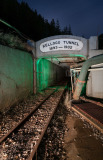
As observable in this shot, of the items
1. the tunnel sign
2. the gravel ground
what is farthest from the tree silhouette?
the gravel ground

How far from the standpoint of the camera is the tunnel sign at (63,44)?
8.52 metres

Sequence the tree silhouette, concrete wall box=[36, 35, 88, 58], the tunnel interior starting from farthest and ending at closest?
the tree silhouette
the tunnel interior
concrete wall box=[36, 35, 88, 58]

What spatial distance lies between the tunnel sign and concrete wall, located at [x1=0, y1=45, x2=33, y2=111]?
246 cm

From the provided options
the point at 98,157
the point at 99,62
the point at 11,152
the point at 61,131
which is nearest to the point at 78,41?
the point at 99,62

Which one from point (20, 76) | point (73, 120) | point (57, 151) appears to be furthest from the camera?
point (20, 76)

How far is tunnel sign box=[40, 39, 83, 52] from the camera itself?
8.52 m

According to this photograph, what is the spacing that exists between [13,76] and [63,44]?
559cm

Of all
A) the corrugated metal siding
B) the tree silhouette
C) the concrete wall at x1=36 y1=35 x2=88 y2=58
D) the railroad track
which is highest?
the tree silhouette

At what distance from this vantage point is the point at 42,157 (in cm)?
289

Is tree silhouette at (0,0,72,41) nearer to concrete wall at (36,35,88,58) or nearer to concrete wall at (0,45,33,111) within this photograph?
concrete wall at (36,35,88,58)

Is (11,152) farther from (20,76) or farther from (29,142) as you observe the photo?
(20,76)

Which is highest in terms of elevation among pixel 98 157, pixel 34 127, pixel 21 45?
pixel 21 45

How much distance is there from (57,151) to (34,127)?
1.57m

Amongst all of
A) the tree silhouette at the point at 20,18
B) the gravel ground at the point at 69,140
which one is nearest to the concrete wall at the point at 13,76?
the gravel ground at the point at 69,140
